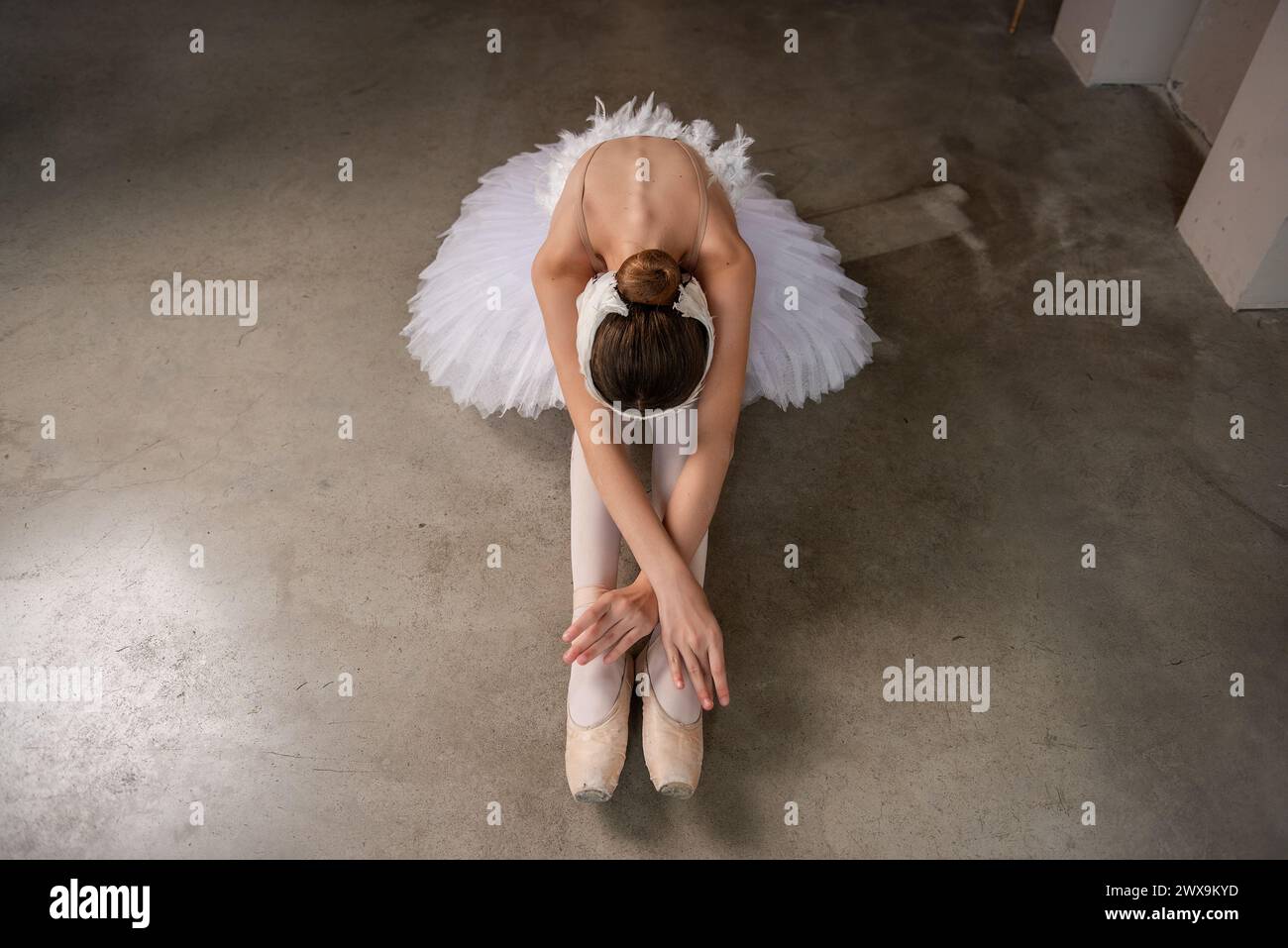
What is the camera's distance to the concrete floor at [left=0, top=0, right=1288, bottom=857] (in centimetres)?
177

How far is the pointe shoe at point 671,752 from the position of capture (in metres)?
1.70

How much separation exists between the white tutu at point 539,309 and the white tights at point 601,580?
0.42 meters

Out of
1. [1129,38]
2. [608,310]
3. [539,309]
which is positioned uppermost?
[1129,38]

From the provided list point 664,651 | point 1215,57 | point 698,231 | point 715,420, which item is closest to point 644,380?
point 715,420

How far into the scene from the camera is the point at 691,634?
1.71m

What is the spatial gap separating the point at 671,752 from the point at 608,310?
0.88 meters

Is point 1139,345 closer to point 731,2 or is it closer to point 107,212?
point 731,2

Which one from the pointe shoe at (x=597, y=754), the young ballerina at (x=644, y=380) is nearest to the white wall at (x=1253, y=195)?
the young ballerina at (x=644, y=380)

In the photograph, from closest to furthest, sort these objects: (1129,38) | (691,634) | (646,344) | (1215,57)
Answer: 1. (646,344)
2. (691,634)
3. (1215,57)
4. (1129,38)

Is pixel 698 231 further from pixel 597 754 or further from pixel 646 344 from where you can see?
pixel 597 754

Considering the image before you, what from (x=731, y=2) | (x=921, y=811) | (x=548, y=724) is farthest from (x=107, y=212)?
(x=921, y=811)

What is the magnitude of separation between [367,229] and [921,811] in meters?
2.30

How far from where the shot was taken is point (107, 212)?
2.79 m
